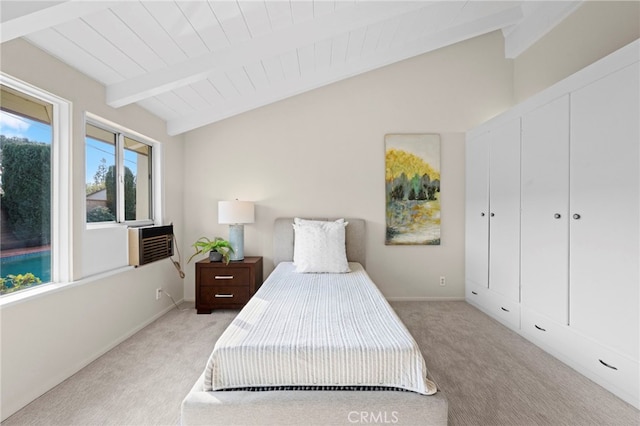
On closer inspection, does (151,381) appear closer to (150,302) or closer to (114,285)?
(114,285)

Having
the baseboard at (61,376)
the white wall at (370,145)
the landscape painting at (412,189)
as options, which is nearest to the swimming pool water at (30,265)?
the baseboard at (61,376)

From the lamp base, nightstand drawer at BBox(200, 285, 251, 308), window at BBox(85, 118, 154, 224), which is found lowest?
nightstand drawer at BBox(200, 285, 251, 308)

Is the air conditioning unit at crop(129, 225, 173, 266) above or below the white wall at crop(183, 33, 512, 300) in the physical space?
below

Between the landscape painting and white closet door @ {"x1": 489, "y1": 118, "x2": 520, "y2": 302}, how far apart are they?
2.06 feet

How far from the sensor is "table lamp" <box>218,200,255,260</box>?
3262 millimetres

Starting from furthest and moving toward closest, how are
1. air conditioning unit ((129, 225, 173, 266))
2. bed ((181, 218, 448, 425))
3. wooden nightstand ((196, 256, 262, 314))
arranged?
1. wooden nightstand ((196, 256, 262, 314))
2. air conditioning unit ((129, 225, 173, 266))
3. bed ((181, 218, 448, 425))

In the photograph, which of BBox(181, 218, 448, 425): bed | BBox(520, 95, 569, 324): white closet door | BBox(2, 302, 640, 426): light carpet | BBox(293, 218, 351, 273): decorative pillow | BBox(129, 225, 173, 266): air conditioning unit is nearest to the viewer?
BBox(181, 218, 448, 425): bed

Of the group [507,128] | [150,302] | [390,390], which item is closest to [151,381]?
[150,302]

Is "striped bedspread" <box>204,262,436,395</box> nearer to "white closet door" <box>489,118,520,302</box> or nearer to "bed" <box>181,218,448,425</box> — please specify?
"bed" <box>181,218,448,425</box>

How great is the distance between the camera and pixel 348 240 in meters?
3.51

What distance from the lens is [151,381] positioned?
77.1 inches

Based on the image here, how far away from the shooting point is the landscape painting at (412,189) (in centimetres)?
358

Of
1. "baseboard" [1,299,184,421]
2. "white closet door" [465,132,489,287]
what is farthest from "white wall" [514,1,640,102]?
"baseboard" [1,299,184,421]

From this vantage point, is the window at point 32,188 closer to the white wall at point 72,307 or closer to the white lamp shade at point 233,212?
the white wall at point 72,307
